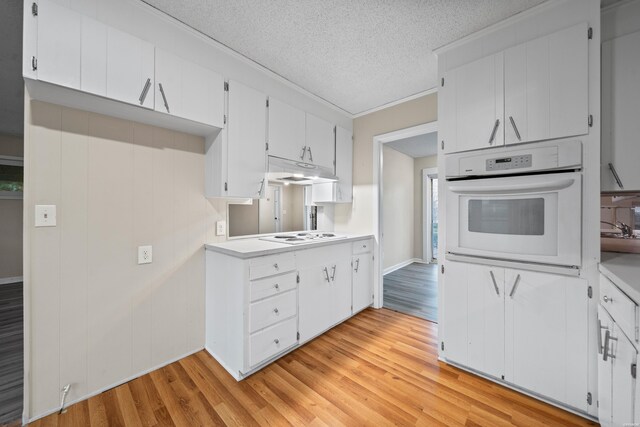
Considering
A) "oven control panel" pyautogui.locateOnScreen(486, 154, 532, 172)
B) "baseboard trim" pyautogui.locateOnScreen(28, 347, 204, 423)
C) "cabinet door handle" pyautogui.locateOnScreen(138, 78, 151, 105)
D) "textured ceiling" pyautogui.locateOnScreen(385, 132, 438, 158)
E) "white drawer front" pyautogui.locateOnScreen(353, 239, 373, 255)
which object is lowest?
"baseboard trim" pyautogui.locateOnScreen(28, 347, 204, 423)

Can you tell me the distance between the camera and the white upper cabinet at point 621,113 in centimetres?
142

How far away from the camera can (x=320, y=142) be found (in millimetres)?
2859

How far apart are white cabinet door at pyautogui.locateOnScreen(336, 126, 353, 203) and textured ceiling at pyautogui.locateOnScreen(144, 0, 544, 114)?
0.78 metres

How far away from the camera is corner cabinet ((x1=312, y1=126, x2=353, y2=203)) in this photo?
3.09 metres

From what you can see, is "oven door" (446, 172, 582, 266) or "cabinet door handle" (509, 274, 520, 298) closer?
"oven door" (446, 172, 582, 266)

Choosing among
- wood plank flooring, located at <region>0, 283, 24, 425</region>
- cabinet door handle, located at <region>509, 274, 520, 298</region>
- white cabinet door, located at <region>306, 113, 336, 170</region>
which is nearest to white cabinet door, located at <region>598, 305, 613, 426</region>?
cabinet door handle, located at <region>509, 274, 520, 298</region>

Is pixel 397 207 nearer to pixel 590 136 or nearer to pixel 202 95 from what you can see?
pixel 590 136

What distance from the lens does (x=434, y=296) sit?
3.52 meters

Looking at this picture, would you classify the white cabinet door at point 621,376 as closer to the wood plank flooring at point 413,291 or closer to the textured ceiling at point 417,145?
the wood plank flooring at point 413,291

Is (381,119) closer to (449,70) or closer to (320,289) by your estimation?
(449,70)

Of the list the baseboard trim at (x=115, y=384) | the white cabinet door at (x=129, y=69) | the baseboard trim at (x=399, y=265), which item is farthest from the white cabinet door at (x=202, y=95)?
the baseboard trim at (x=399, y=265)

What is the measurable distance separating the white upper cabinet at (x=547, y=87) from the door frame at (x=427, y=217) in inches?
164

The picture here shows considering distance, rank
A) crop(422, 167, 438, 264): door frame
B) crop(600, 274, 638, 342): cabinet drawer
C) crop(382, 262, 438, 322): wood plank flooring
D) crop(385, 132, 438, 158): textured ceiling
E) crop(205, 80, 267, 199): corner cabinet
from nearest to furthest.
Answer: crop(600, 274, 638, 342): cabinet drawer < crop(205, 80, 267, 199): corner cabinet < crop(382, 262, 438, 322): wood plank flooring < crop(385, 132, 438, 158): textured ceiling < crop(422, 167, 438, 264): door frame

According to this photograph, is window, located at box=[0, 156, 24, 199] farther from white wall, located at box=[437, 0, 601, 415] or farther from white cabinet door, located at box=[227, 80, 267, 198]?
white wall, located at box=[437, 0, 601, 415]
